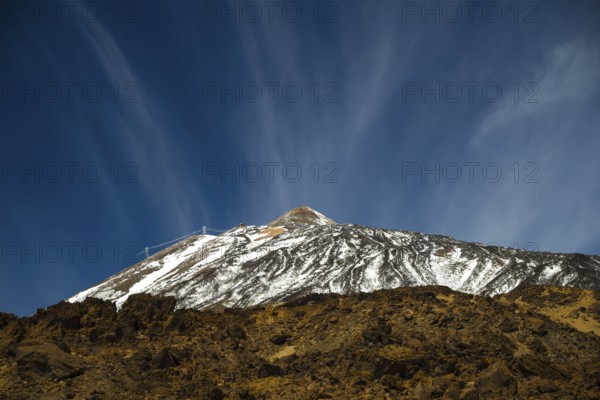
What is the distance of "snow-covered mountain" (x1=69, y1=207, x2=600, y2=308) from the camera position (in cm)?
7656

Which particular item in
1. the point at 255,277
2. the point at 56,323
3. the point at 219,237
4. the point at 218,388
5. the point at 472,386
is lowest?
the point at 472,386

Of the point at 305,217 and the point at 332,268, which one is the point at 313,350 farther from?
the point at 305,217

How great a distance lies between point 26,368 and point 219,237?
4101 inches

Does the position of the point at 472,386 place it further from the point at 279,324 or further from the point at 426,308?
the point at 279,324

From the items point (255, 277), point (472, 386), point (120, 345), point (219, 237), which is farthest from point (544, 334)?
point (219, 237)

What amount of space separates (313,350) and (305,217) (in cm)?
12747

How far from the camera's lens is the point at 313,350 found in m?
16.8

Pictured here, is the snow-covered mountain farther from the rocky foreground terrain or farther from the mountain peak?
the rocky foreground terrain

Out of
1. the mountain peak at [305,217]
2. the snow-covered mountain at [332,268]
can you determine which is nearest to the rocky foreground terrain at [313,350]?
the snow-covered mountain at [332,268]

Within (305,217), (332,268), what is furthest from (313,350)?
(305,217)

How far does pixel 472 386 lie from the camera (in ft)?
43.6

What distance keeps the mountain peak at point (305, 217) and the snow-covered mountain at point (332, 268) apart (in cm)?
2986

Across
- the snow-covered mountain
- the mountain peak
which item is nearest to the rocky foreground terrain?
the snow-covered mountain

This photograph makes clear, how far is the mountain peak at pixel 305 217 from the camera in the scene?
140850 mm
